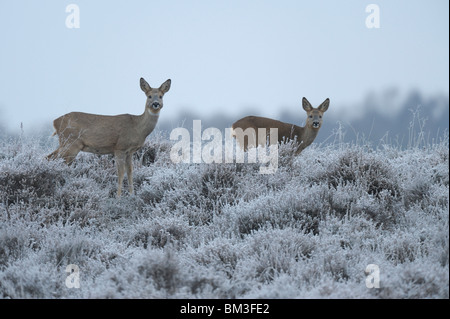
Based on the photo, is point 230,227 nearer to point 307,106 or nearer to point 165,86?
point 165,86

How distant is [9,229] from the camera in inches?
246

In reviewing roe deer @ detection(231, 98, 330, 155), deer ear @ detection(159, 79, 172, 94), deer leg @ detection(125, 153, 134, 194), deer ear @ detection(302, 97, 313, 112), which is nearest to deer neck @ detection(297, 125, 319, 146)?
roe deer @ detection(231, 98, 330, 155)

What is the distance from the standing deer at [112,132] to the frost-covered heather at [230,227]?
0.37 metres

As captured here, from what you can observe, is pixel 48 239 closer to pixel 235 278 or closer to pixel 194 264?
pixel 194 264

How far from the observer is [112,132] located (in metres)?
8.45

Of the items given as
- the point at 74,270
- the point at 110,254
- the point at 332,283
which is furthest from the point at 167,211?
the point at 332,283

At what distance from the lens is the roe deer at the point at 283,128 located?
10067 mm

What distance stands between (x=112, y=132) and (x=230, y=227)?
2.95 m

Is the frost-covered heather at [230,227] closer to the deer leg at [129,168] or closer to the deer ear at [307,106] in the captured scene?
the deer leg at [129,168]

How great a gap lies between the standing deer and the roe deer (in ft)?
6.65

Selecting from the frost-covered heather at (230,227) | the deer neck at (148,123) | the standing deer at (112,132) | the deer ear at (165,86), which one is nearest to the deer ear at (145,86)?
the standing deer at (112,132)

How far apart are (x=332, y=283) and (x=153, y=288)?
4.92 ft

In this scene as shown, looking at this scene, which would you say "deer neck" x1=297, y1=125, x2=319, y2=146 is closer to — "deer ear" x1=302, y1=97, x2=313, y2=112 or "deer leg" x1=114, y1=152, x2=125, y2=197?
"deer ear" x1=302, y1=97, x2=313, y2=112
